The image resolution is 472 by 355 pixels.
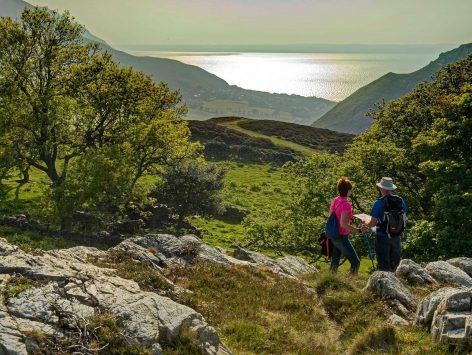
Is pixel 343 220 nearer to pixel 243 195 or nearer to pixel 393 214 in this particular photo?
pixel 393 214

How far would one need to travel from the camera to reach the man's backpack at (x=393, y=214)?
45.8 feet

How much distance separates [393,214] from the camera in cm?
1398

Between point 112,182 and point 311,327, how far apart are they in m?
23.6

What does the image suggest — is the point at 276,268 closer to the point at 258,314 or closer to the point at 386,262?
the point at 386,262

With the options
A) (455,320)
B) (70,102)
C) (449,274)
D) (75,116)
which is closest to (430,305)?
(455,320)

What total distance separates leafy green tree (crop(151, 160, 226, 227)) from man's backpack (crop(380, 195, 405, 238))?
84.8ft

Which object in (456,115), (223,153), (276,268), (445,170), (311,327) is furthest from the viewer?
(223,153)

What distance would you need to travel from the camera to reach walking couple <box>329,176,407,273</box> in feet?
44.8

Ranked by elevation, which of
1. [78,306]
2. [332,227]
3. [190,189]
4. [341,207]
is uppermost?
[341,207]

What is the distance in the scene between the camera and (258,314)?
12320 millimetres

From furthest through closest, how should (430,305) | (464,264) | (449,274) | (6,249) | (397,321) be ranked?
(464,264)
(449,274)
(397,321)
(6,249)
(430,305)

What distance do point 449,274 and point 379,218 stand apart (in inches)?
171

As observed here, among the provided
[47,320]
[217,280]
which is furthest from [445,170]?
[47,320]

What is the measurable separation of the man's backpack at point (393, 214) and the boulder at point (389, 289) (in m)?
1.66
